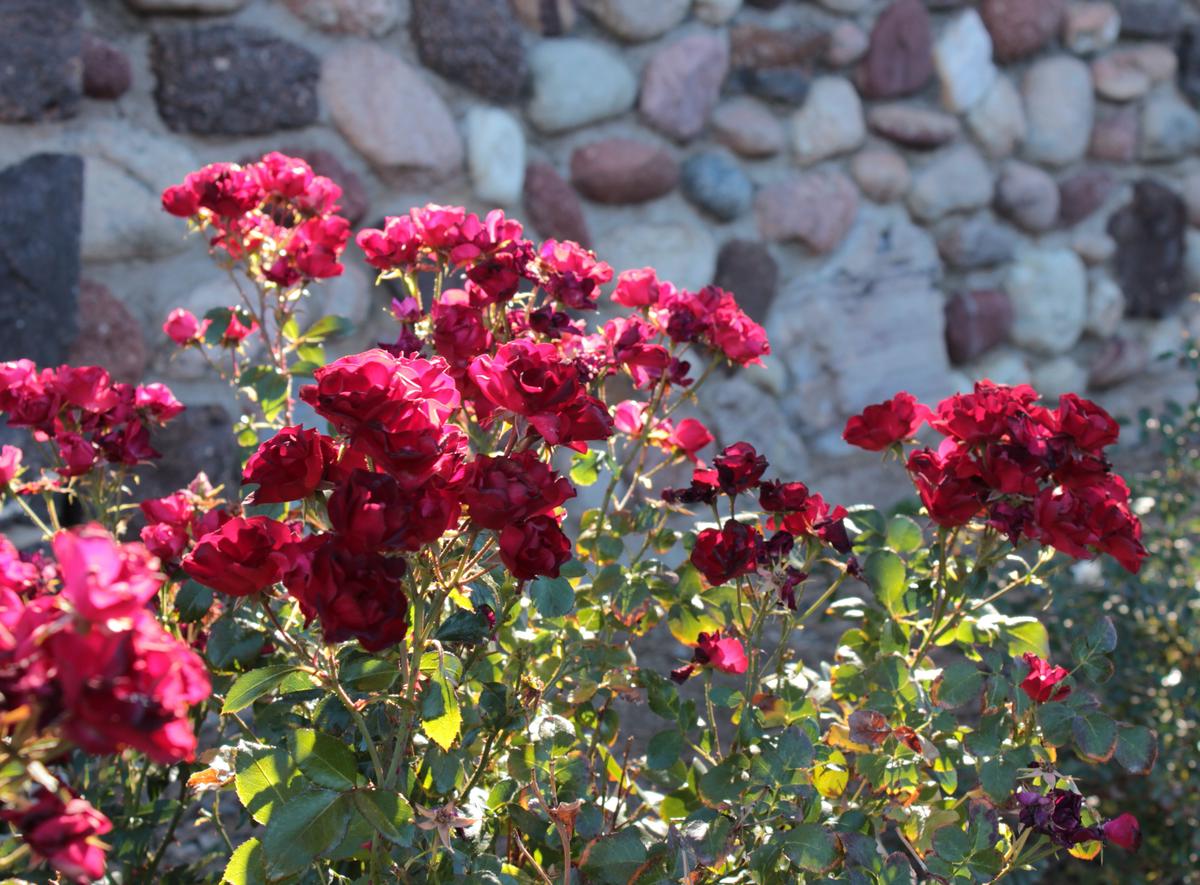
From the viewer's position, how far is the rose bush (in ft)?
2.48

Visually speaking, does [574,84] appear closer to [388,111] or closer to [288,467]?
[388,111]

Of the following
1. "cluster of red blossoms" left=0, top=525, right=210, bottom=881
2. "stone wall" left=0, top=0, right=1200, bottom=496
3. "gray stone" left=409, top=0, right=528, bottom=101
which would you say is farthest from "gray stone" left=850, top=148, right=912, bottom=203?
"cluster of red blossoms" left=0, top=525, right=210, bottom=881

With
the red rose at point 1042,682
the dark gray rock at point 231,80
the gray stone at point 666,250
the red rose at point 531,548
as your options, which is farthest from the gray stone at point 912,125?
the red rose at point 531,548

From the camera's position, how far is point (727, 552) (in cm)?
104

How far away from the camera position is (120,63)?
68.4 inches

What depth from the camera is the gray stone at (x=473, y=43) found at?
2068 millimetres

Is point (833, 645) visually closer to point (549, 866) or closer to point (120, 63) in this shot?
point (549, 866)

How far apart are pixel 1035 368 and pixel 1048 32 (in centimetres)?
82

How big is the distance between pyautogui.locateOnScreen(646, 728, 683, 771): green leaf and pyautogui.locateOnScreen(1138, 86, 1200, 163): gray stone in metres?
2.72

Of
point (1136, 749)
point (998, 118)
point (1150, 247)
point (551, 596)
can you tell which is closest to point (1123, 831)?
point (1136, 749)

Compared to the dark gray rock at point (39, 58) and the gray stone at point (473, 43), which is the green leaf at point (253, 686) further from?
the gray stone at point (473, 43)

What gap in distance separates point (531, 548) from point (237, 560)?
0.60ft

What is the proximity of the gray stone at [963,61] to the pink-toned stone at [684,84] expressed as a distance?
0.64 meters

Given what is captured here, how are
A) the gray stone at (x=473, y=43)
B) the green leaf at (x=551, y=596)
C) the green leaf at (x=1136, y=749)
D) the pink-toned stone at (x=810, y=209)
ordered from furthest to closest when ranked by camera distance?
the pink-toned stone at (x=810, y=209), the gray stone at (x=473, y=43), the green leaf at (x=1136, y=749), the green leaf at (x=551, y=596)
